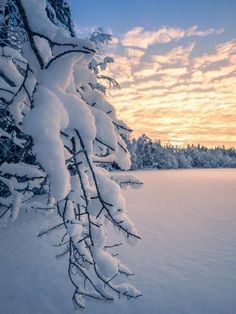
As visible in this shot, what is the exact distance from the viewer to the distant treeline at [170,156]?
91.4 meters

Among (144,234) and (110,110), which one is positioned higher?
(110,110)

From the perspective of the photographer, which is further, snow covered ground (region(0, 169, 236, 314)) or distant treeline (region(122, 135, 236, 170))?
distant treeline (region(122, 135, 236, 170))

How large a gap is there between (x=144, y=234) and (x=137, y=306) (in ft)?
12.4

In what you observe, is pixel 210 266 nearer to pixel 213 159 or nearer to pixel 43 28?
pixel 43 28

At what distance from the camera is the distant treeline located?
91375 millimetres

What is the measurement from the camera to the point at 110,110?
1.73 metres

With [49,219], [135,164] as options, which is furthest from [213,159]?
[49,219]

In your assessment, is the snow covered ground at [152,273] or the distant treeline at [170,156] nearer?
the snow covered ground at [152,273]

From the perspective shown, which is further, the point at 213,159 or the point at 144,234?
the point at 213,159

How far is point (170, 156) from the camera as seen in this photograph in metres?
104

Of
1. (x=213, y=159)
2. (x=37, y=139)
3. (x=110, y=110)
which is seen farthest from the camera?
(x=213, y=159)

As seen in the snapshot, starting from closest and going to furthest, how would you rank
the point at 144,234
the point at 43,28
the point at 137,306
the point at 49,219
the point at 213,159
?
the point at 43,28, the point at 137,306, the point at 144,234, the point at 49,219, the point at 213,159

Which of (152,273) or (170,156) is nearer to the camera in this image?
(152,273)

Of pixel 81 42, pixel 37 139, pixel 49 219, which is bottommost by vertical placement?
pixel 49 219
